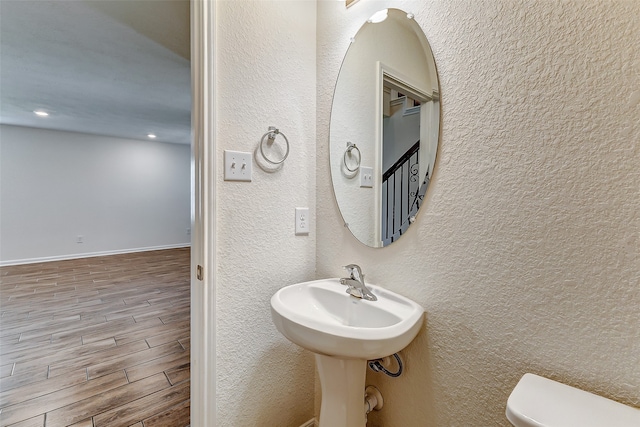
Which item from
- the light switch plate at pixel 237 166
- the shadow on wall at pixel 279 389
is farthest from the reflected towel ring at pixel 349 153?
the shadow on wall at pixel 279 389

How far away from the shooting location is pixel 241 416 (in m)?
1.14

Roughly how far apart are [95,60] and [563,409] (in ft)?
11.3

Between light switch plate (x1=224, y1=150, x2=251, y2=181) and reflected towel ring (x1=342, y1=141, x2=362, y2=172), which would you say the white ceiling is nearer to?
light switch plate (x1=224, y1=150, x2=251, y2=181)

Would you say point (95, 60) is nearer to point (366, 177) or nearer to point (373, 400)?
point (366, 177)

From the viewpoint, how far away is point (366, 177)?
117 centimetres

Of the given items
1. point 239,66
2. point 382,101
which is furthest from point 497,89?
point 239,66

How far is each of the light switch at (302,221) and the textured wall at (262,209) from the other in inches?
1.2

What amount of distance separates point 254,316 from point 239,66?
3.50 ft

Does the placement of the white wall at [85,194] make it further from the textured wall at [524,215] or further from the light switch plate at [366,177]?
the textured wall at [524,215]

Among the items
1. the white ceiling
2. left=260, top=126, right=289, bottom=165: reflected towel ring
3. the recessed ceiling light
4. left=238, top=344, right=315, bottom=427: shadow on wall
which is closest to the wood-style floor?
left=238, top=344, right=315, bottom=427: shadow on wall

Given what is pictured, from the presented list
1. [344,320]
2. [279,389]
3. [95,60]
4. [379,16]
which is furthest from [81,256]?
[379,16]

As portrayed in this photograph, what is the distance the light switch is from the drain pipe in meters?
0.74

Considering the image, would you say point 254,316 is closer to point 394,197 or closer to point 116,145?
point 394,197

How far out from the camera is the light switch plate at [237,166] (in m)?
1.07
